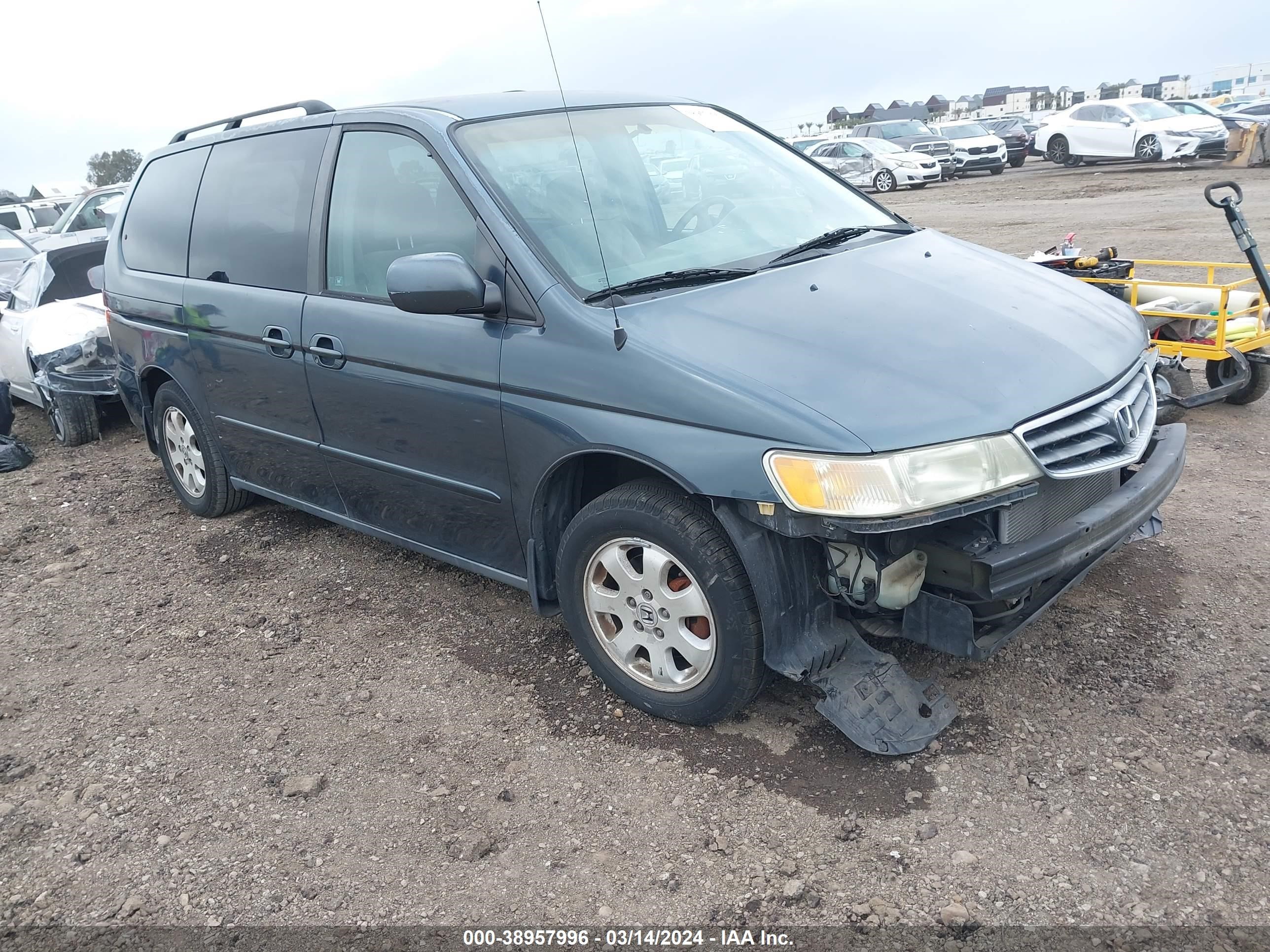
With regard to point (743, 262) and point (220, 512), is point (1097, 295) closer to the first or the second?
point (743, 262)

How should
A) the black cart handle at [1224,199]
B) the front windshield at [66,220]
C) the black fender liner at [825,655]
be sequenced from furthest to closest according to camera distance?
1. the front windshield at [66,220]
2. the black cart handle at [1224,199]
3. the black fender liner at [825,655]

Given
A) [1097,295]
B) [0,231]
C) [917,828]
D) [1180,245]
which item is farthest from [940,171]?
[917,828]

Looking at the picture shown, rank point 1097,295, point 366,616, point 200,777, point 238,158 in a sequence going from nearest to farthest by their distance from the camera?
1. point 200,777
2. point 1097,295
3. point 366,616
4. point 238,158

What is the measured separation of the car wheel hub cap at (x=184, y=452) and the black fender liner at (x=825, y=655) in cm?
341

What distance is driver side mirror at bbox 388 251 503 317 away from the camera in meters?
3.00

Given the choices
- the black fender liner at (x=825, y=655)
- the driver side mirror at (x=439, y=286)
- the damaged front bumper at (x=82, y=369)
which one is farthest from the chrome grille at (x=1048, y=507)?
the damaged front bumper at (x=82, y=369)

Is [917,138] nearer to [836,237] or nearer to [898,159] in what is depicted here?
[898,159]

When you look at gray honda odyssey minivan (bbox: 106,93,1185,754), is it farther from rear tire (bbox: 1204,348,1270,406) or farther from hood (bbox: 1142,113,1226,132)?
hood (bbox: 1142,113,1226,132)

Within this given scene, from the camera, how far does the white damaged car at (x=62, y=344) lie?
6984mm

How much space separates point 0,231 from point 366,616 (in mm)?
9905

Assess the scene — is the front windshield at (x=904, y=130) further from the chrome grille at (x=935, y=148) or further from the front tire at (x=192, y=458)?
the front tire at (x=192, y=458)

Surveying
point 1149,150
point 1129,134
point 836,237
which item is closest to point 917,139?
point 1129,134

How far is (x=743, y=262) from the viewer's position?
10.9 feet

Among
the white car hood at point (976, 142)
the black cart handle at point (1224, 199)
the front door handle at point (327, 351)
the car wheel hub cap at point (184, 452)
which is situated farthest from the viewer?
the white car hood at point (976, 142)
